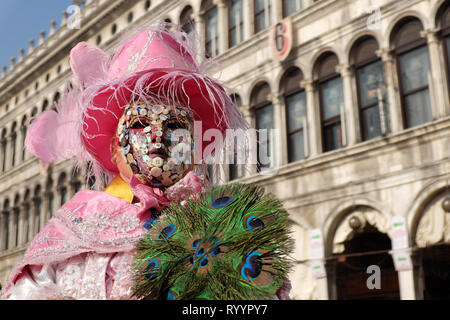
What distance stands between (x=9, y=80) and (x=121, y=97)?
76.7ft

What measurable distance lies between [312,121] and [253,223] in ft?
34.5

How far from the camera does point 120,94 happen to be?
8.39 feet

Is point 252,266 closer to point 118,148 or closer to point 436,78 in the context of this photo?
point 118,148

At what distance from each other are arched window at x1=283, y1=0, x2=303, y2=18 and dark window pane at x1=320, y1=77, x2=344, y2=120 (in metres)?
1.95

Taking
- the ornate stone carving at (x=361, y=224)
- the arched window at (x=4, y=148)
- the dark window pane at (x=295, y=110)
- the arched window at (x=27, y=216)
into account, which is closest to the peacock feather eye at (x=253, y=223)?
the ornate stone carving at (x=361, y=224)

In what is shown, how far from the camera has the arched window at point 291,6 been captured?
12831 mm

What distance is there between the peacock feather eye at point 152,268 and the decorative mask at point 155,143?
0.81 metres

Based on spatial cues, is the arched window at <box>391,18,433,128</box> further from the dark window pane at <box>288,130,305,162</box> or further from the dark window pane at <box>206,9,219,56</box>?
the dark window pane at <box>206,9,219,56</box>

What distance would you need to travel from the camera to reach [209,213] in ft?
5.44

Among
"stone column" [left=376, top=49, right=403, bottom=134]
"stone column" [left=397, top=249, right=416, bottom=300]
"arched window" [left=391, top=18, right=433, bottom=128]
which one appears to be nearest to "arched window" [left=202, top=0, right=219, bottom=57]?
"stone column" [left=376, top=49, right=403, bottom=134]

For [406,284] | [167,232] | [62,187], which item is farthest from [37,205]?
[167,232]
